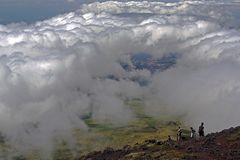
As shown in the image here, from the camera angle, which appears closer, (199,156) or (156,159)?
(199,156)

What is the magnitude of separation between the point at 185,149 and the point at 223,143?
1464cm

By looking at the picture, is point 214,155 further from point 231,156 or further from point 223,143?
point 223,143

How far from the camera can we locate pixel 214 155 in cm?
17425

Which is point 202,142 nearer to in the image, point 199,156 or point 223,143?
point 223,143

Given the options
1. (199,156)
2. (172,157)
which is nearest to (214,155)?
(199,156)

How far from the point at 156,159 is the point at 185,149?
11257 mm

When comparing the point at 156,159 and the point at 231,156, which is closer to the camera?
the point at 231,156

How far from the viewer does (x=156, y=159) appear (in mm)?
196125

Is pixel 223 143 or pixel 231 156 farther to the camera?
pixel 223 143

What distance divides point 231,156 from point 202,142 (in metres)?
30.5

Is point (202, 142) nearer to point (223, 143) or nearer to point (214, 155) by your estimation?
point (223, 143)

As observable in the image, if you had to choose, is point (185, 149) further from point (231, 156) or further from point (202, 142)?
point (231, 156)

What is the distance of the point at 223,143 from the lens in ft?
649

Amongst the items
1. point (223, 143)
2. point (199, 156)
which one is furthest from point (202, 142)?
point (199, 156)
